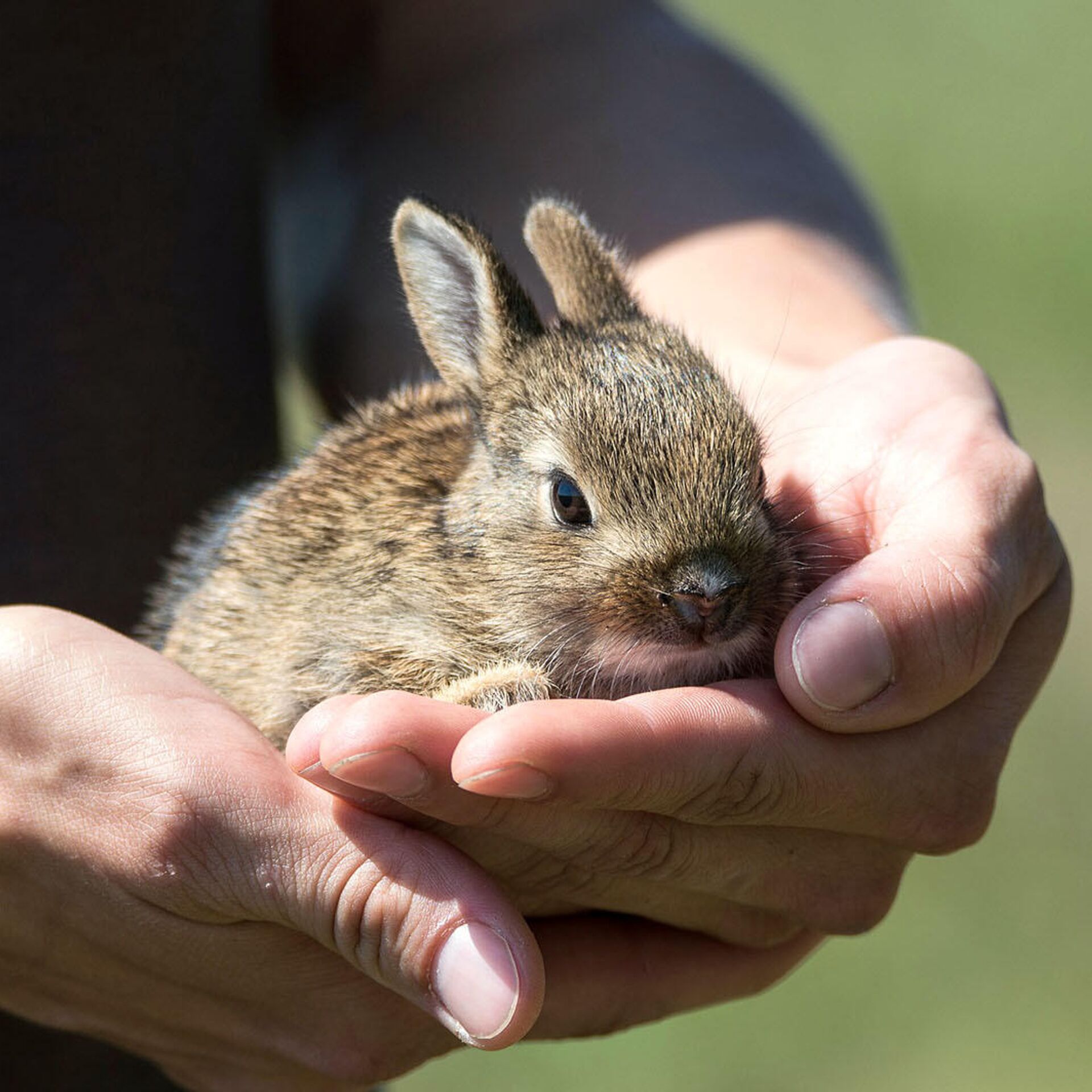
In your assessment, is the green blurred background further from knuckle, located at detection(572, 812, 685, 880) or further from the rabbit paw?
knuckle, located at detection(572, 812, 685, 880)

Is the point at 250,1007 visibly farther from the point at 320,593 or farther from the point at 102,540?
the point at 102,540

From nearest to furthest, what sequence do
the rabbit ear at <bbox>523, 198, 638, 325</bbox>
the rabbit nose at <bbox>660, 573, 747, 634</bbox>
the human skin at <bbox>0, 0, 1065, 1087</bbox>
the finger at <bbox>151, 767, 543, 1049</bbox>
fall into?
1. the finger at <bbox>151, 767, 543, 1049</bbox>
2. the human skin at <bbox>0, 0, 1065, 1087</bbox>
3. the rabbit nose at <bbox>660, 573, 747, 634</bbox>
4. the rabbit ear at <bbox>523, 198, 638, 325</bbox>

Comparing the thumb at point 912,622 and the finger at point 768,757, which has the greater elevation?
the thumb at point 912,622

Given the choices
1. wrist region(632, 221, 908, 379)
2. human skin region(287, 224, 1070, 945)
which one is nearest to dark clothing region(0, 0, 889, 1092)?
wrist region(632, 221, 908, 379)

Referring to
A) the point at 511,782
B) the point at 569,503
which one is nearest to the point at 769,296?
the point at 569,503

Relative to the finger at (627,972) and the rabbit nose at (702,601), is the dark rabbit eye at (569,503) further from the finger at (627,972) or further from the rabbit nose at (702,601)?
the finger at (627,972)

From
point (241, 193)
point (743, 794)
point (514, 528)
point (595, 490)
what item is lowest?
point (743, 794)

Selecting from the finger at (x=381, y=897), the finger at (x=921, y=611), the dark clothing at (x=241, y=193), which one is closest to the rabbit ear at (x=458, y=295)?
the dark clothing at (x=241, y=193)

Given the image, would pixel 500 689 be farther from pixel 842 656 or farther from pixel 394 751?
pixel 842 656
